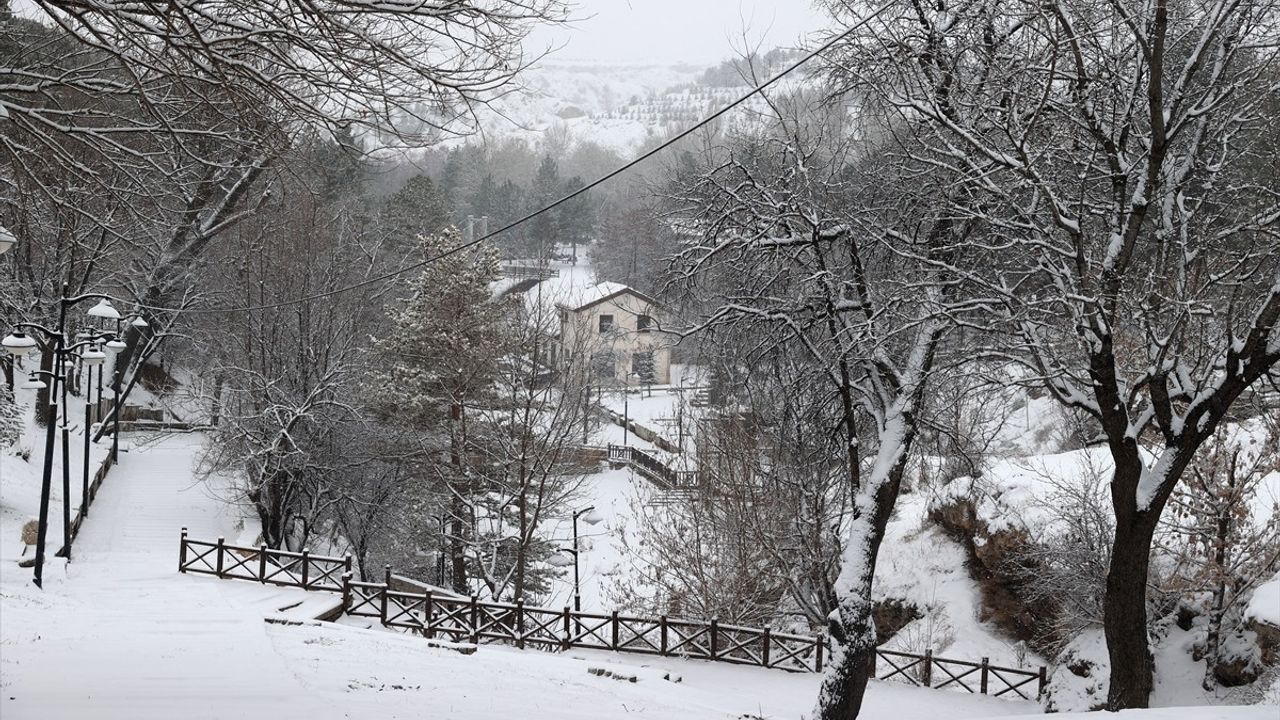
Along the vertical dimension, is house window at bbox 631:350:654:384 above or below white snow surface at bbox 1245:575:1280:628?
above

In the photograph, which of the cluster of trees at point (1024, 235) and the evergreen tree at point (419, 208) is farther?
the evergreen tree at point (419, 208)

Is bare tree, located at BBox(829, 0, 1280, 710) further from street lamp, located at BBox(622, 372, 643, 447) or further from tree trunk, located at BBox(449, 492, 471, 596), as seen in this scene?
street lamp, located at BBox(622, 372, 643, 447)

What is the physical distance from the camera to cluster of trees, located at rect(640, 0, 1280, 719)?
7430 mm

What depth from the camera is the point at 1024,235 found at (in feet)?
30.9

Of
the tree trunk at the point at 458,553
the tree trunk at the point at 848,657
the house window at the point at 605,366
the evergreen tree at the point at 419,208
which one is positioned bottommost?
the tree trunk at the point at 458,553

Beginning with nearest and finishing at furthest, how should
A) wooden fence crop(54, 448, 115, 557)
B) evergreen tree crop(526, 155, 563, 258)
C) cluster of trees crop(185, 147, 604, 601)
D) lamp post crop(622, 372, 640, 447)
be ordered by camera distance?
wooden fence crop(54, 448, 115, 557) → cluster of trees crop(185, 147, 604, 601) → lamp post crop(622, 372, 640, 447) → evergreen tree crop(526, 155, 563, 258)

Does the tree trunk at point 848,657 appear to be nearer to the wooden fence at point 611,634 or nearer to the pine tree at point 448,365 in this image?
the wooden fence at point 611,634

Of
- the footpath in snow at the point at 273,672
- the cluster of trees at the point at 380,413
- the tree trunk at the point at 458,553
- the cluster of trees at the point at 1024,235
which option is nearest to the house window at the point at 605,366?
the cluster of trees at the point at 380,413

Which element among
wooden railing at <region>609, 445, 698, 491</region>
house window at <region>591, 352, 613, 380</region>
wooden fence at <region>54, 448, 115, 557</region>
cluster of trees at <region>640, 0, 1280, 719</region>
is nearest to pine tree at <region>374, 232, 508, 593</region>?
wooden fence at <region>54, 448, 115, 557</region>

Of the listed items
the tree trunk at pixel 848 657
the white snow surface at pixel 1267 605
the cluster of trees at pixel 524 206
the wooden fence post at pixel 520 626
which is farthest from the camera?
the cluster of trees at pixel 524 206

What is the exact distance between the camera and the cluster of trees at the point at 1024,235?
24.4ft

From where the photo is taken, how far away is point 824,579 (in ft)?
51.2

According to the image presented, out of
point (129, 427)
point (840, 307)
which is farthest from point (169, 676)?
point (129, 427)

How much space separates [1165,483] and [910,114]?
4.37 meters
